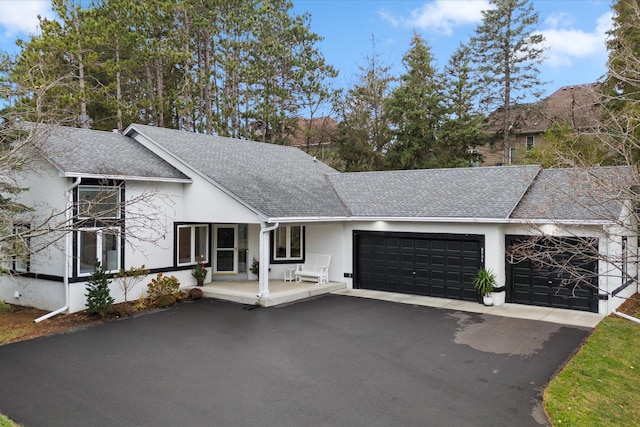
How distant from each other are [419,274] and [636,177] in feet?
29.4

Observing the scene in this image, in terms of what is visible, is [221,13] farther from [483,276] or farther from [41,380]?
[41,380]

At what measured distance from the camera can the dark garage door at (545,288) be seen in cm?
1192

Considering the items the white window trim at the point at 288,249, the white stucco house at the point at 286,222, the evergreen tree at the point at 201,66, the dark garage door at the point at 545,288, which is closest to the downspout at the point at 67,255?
the white stucco house at the point at 286,222

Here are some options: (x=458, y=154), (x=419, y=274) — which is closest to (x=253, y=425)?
(x=419, y=274)

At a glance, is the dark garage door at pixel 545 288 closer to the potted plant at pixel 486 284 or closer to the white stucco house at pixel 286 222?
the white stucco house at pixel 286 222

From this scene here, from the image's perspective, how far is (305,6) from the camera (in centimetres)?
2980

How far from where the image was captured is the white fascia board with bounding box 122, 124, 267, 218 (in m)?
13.0

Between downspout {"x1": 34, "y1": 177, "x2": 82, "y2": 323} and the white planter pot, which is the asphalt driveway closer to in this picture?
the white planter pot

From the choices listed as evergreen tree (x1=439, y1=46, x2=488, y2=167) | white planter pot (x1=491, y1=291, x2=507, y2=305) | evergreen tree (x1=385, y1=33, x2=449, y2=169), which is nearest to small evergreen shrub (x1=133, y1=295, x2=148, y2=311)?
white planter pot (x1=491, y1=291, x2=507, y2=305)

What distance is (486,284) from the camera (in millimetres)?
12539

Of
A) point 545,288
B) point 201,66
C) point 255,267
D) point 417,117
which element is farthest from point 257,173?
point 201,66

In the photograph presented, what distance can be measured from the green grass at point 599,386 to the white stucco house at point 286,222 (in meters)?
2.64

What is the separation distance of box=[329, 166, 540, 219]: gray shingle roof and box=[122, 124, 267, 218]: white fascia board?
447cm

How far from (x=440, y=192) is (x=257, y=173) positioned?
675cm
